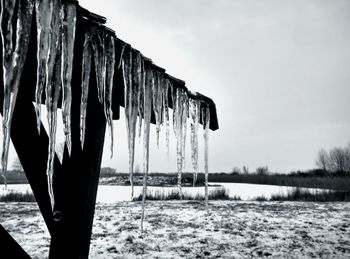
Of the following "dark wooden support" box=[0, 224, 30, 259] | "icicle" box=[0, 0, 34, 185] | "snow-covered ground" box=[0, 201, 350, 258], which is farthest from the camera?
"snow-covered ground" box=[0, 201, 350, 258]

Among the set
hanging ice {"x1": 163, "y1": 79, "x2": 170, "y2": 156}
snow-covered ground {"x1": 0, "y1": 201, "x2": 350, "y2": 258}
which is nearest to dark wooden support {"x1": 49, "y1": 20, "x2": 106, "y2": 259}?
hanging ice {"x1": 163, "y1": 79, "x2": 170, "y2": 156}

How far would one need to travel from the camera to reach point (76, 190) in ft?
7.15

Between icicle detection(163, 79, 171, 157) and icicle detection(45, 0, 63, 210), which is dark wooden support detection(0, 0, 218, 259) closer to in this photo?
icicle detection(163, 79, 171, 157)

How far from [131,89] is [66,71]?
0.65 meters

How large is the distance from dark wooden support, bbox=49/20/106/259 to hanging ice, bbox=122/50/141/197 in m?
0.25

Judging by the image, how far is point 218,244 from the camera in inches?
248

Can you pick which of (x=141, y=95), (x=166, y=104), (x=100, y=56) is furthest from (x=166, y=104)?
(x=100, y=56)

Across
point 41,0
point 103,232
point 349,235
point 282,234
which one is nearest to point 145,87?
point 41,0

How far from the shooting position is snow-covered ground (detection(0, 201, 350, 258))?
5.68 metres

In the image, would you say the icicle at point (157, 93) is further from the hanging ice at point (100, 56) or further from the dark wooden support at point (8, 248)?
the dark wooden support at point (8, 248)

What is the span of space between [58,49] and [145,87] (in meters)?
0.87

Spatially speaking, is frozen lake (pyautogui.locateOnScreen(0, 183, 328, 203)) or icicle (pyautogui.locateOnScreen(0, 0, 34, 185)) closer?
icicle (pyautogui.locateOnScreen(0, 0, 34, 185))

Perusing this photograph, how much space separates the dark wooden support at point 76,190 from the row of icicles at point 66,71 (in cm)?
27

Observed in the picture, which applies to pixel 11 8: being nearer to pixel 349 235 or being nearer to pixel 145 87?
pixel 145 87
